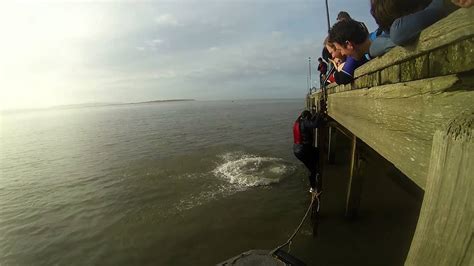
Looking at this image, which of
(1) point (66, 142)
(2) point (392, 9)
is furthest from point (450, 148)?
(1) point (66, 142)

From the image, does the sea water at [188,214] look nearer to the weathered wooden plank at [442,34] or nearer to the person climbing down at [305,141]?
the person climbing down at [305,141]

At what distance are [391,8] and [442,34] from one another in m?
1.09

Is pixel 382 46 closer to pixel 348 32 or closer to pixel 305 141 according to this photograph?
pixel 348 32

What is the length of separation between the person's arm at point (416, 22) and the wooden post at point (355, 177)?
210 inches

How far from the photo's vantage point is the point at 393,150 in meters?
2.13

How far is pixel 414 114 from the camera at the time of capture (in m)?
1.69

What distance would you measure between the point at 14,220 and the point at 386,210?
503 inches

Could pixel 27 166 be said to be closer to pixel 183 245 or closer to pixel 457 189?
pixel 183 245

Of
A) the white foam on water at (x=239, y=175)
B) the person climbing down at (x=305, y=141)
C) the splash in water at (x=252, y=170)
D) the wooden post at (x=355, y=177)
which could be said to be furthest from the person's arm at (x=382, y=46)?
the splash in water at (x=252, y=170)

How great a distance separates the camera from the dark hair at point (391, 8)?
2.21 m

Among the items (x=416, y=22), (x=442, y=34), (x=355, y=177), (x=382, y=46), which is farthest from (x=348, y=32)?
(x=355, y=177)

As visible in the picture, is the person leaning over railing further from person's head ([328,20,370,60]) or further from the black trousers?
the black trousers

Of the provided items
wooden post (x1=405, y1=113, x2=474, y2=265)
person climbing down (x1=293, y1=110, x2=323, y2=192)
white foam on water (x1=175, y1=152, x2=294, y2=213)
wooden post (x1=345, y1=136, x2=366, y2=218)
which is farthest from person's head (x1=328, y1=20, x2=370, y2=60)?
white foam on water (x1=175, y1=152, x2=294, y2=213)

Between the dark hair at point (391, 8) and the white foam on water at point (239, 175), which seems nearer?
the dark hair at point (391, 8)
